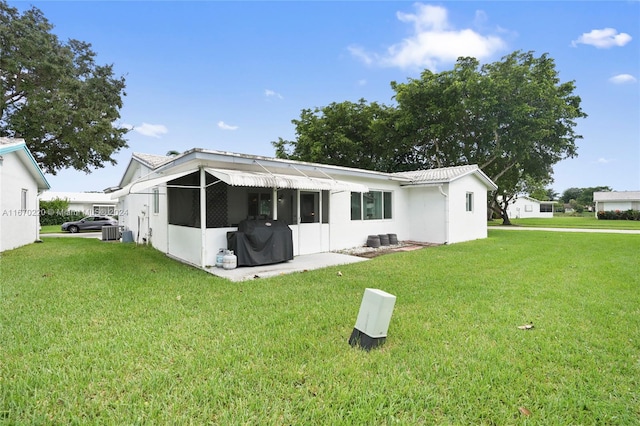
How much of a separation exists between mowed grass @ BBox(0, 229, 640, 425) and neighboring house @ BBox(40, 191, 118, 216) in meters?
36.2

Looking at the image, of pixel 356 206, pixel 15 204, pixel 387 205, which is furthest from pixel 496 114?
pixel 15 204

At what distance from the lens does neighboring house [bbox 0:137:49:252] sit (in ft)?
39.3

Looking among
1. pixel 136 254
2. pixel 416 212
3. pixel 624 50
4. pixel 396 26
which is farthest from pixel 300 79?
pixel 624 50

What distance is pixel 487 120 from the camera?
22.9 metres

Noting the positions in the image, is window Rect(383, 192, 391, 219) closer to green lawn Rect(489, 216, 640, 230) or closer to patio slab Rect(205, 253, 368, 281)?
patio slab Rect(205, 253, 368, 281)

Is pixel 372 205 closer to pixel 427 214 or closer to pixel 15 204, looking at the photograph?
pixel 427 214

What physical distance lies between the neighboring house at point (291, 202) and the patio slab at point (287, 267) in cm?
86

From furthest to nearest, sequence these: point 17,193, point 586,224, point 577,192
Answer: point 577,192 → point 586,224 → point 17,193

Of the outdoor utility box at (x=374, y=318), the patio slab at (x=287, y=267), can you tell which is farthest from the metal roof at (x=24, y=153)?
the outdoor utility box at (x=374, y=318)

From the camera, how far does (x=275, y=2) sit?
11.9 meters

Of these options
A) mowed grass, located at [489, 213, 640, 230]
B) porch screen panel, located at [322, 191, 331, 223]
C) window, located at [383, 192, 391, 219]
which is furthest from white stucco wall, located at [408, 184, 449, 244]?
mowed grass, located at [489, 213, 640, 230]

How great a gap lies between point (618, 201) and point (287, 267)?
6217 centimetres

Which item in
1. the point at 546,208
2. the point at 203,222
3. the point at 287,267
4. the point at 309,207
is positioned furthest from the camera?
the point at 546,208

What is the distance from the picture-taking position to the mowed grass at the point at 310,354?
2.74 m
